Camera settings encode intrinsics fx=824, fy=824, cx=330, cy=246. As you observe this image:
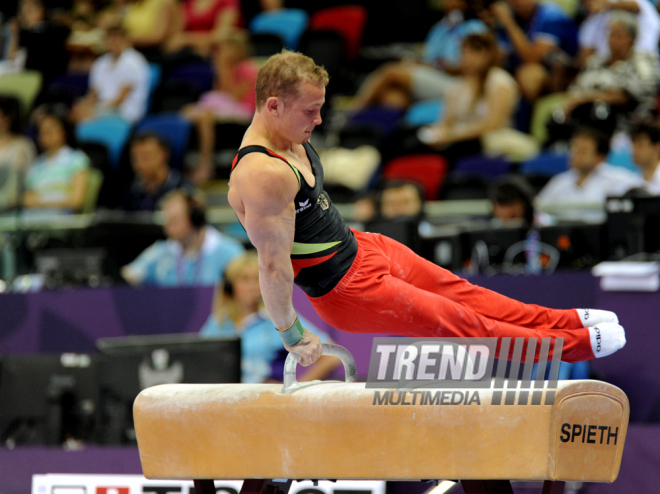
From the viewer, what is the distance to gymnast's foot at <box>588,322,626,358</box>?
285 cm

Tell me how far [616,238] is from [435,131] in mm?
2905

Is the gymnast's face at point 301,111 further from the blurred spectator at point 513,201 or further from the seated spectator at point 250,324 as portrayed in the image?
the blurred spectator at point 513,201

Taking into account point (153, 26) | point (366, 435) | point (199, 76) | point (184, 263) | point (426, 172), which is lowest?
point (184, 263)

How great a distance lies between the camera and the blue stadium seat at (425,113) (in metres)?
7.42

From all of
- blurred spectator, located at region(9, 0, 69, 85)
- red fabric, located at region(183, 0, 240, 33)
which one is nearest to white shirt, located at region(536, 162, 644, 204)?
red fabric, located at region(183, 0, 240, 33)

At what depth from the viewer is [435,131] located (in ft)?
23.1

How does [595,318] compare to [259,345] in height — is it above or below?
above

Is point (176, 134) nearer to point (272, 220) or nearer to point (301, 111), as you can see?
point (301, 111)

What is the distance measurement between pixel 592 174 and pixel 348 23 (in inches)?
159

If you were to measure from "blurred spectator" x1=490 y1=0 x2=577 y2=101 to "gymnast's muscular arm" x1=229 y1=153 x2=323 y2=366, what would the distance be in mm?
5004

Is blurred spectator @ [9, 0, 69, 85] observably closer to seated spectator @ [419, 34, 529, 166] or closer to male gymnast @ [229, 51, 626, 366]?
seated spectator @ [419, 34, 529, 166]

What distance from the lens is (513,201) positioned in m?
4.90

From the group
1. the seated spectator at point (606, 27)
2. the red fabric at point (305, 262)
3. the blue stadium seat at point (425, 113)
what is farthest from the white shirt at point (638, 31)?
the red fabric at point (305, 262)

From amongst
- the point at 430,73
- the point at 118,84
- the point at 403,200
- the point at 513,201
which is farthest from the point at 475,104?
the point at 118,84
